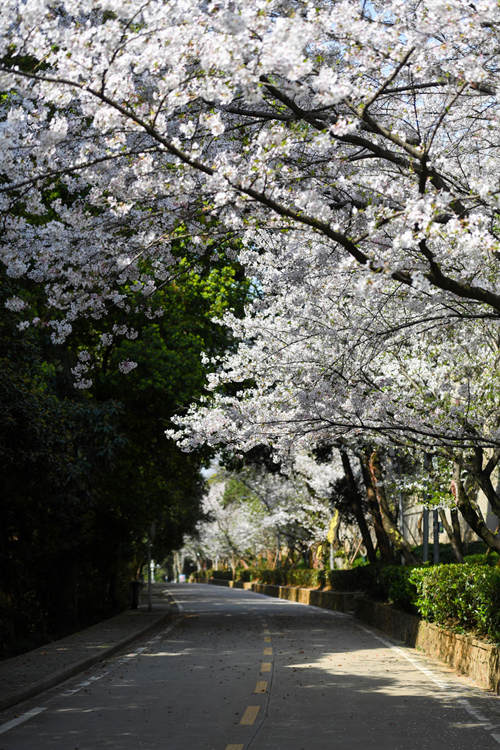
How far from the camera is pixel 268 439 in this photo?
51.6ft

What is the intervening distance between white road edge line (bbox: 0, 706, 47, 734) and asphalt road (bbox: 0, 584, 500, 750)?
0.07ft

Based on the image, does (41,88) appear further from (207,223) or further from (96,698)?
(96,698)

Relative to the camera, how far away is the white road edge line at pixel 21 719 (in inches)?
371

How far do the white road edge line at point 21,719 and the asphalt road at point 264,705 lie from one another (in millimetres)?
23

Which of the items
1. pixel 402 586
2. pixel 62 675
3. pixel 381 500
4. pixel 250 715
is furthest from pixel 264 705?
pixel 381 500

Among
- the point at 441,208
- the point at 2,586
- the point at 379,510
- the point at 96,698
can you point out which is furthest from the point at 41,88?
→ the point at 379,510

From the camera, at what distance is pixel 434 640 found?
16156mm

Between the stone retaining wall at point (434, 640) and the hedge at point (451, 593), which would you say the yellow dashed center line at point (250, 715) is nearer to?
the stone retaining wall at point (434, 640)

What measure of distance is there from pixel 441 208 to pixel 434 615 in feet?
35.8

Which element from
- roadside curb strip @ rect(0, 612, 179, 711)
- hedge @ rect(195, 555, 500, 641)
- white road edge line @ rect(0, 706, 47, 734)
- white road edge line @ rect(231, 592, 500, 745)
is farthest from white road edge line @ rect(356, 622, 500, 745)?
roadside curb strip @ rect(0, 612, 179, 711)

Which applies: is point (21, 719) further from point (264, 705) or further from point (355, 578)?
point (355, 578)

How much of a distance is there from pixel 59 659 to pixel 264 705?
6.10 meters

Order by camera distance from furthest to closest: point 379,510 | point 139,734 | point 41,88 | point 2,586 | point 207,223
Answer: point 379,510 → point 2,586 → point 207,223 → point 139,734 → point 41,88

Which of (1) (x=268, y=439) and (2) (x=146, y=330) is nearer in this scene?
(1) (x=268, y=439)
